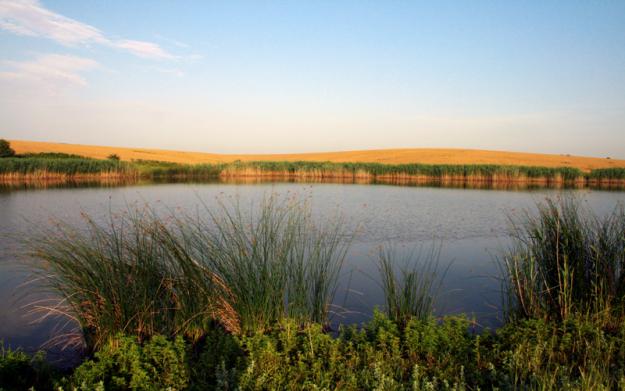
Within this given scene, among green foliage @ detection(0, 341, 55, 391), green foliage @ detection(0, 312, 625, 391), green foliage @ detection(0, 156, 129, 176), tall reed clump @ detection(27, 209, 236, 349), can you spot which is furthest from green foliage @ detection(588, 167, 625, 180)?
green foliage @ detection(0, 341, 55, 391)

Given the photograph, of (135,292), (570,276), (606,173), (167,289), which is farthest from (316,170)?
(135,292)

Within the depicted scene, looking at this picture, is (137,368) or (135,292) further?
(135,292)

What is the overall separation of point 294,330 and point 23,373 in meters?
2.66

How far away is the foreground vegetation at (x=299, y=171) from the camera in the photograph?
3259 centimetres

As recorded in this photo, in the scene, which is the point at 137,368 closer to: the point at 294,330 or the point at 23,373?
the point at 23,373

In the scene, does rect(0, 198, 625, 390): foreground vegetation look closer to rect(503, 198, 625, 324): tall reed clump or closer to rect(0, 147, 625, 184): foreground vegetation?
rect(503, 198, 625, 324): tall reed clump

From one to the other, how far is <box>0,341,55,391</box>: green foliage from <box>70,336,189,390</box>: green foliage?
36cm

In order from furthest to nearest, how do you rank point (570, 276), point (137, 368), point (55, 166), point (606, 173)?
point (606, 173) → point (55, 166) → point (570, 276) → point (137, 368)

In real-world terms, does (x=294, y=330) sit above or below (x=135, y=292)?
below

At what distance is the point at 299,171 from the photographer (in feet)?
141

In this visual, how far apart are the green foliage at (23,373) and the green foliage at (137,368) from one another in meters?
0.36

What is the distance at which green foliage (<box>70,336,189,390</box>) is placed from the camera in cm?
417

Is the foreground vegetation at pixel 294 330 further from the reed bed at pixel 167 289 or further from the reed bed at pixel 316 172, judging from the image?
the reed bed at pixel 316 172

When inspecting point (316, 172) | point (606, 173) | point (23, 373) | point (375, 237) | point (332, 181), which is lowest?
point (375, 237)
